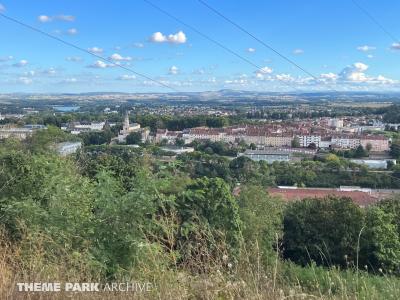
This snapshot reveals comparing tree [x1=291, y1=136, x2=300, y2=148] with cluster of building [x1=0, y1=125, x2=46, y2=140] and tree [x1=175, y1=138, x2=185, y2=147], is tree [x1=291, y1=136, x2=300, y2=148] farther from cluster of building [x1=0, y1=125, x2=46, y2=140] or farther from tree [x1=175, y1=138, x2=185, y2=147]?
cluster of building [x1=0, y1=125, x2=46, y2=140]

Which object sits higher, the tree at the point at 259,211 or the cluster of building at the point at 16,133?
the cluster of building at the point at 16,133

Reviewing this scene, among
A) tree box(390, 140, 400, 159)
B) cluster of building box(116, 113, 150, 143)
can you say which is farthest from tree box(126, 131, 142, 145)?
tree box(390, 140, 400, 159)

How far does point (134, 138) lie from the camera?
38.6m

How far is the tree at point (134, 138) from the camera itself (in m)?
37.9

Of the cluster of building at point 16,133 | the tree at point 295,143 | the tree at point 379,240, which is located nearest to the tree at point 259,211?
the tree at point 379,240

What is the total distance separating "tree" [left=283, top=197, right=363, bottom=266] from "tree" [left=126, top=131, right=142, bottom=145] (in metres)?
25.7

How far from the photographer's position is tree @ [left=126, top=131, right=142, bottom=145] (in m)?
37.9

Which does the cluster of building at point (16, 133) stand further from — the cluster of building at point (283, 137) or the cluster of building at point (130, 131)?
the cluster of building at point (283, 137)

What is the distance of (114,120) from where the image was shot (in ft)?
157

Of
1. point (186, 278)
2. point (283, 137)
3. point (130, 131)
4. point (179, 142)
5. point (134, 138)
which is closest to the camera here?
point (186, 278)

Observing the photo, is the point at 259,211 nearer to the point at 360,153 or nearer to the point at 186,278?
the point at 186,278

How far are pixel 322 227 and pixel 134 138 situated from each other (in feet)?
89.8

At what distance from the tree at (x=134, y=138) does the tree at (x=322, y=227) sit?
25719 millimetres

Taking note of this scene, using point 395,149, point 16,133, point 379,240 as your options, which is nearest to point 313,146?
point 395,149
